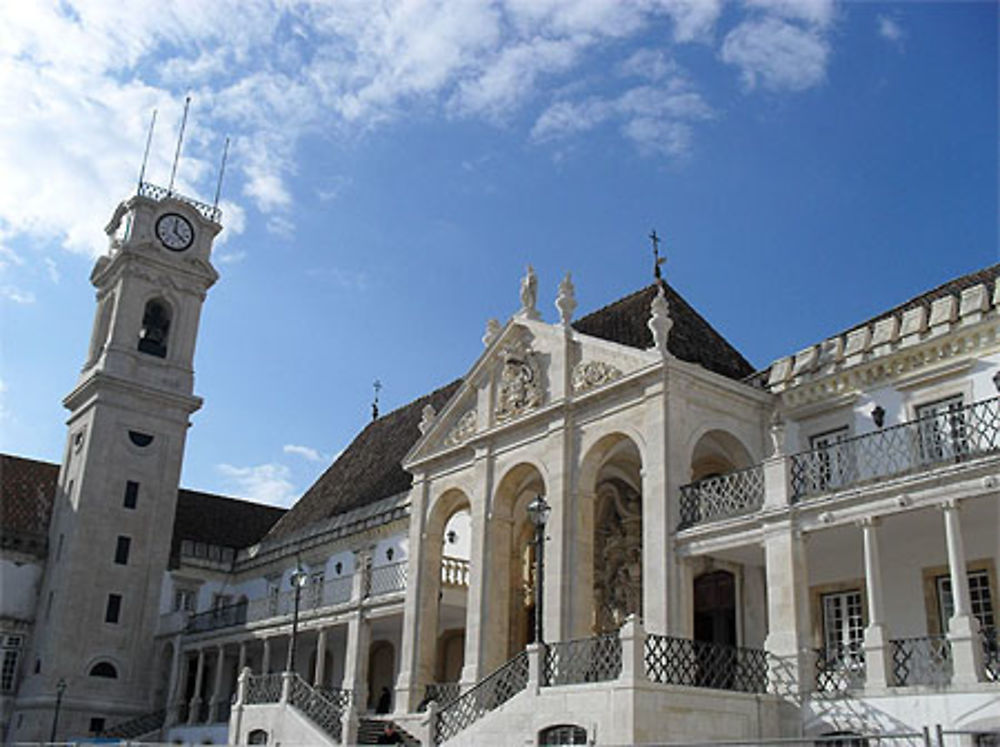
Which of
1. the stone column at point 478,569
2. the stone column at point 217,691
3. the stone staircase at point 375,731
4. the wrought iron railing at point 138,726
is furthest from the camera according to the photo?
the wrought iron railing at point 138,726

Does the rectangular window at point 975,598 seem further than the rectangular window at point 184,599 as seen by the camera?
No

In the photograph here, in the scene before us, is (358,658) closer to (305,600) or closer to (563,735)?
(305,600)

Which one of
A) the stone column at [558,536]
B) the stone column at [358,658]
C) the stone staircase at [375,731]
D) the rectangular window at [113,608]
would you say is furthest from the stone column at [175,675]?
the stone column at [558,536]

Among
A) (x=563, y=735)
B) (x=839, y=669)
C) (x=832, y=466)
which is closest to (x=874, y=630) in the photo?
(x=839, y=669)

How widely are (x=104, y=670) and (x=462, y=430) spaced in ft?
65.3

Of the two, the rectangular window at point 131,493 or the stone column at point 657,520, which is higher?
the rectangular window at point 131,493

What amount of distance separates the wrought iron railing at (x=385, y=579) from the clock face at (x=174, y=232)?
2004cm

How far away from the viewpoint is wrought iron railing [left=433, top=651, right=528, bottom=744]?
19.5 metres

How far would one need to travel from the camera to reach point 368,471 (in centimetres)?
3884

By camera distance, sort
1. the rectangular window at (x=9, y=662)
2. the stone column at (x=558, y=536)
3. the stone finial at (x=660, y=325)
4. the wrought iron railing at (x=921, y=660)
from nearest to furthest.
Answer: the wrought iron railing at (x=921, y=660), the stone finial at (x=660, y=325), the stone column at (x=558, y=536), the rectangular window at (x=9, y=662)

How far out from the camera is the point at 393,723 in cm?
2350

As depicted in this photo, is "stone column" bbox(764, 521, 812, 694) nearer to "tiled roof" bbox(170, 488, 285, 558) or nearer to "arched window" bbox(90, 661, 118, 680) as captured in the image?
"arched window" bbox(90, 661, 118, 680)

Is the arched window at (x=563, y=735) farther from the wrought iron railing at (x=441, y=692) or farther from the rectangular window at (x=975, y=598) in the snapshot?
the rectangular window at (x=975, y=598)

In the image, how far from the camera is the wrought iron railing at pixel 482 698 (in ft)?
63.8
